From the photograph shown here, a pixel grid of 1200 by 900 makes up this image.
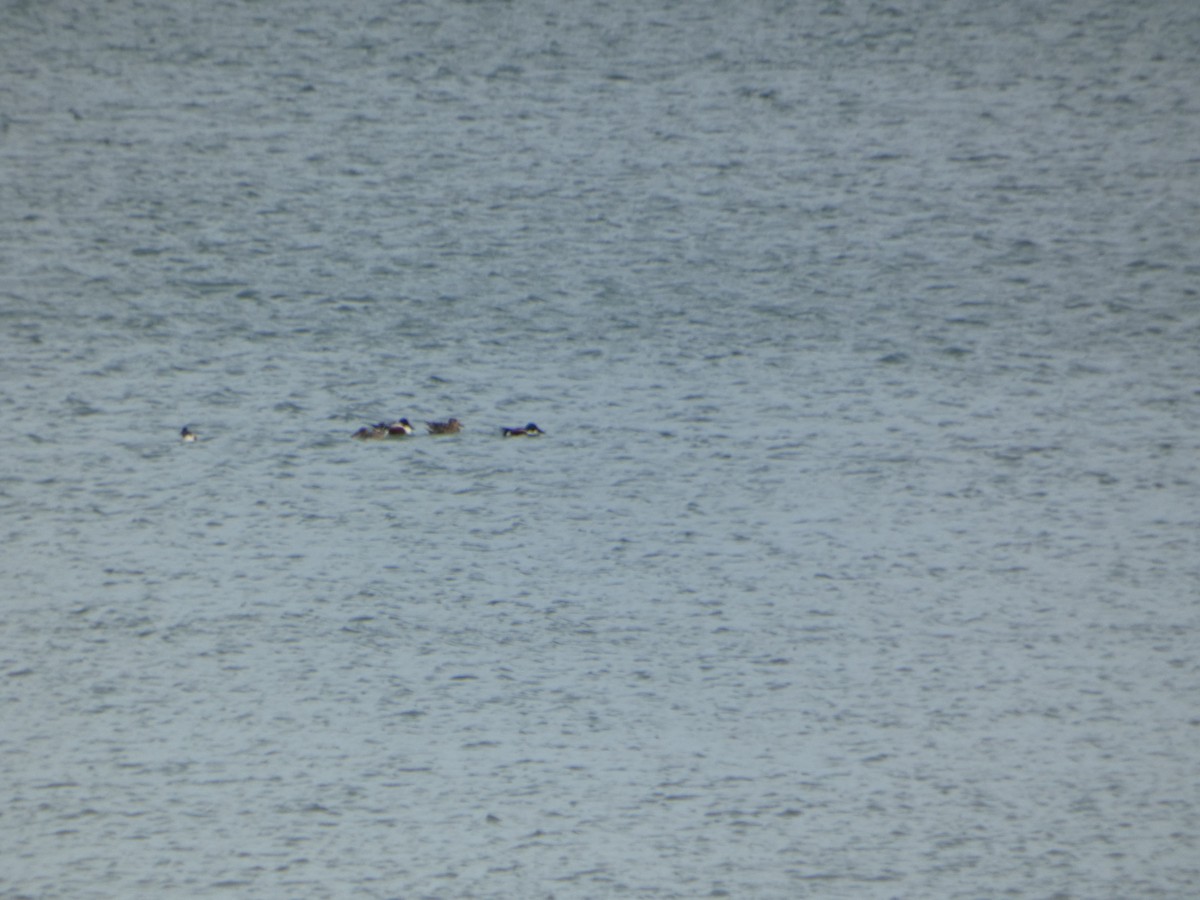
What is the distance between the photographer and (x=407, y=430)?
1.11 metres

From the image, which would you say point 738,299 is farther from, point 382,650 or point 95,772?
point 95,772

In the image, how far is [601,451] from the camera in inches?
43.1

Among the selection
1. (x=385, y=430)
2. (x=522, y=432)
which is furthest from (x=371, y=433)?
(x=522, y=432)

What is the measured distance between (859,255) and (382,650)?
1.87 ft

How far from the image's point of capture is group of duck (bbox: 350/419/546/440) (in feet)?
3.64

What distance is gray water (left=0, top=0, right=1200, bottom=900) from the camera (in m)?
0.79

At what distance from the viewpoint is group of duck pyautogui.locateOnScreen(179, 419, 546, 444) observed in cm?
111

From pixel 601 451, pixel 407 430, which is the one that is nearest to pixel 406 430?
pixel 407 430

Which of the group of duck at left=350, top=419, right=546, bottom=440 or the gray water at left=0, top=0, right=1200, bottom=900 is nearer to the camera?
the gray water at left=0, top=0, right=1200, bottom=900

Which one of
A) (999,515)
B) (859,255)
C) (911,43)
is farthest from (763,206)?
(999,515)

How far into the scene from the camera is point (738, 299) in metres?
1.20

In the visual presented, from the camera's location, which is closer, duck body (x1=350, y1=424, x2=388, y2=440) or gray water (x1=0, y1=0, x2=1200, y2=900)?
gray water (x1=0, y1=0, x2=1200, y2=900)

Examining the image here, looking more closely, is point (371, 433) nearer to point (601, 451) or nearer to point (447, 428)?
point (447, 428)

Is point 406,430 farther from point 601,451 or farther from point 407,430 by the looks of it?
point 601,451
